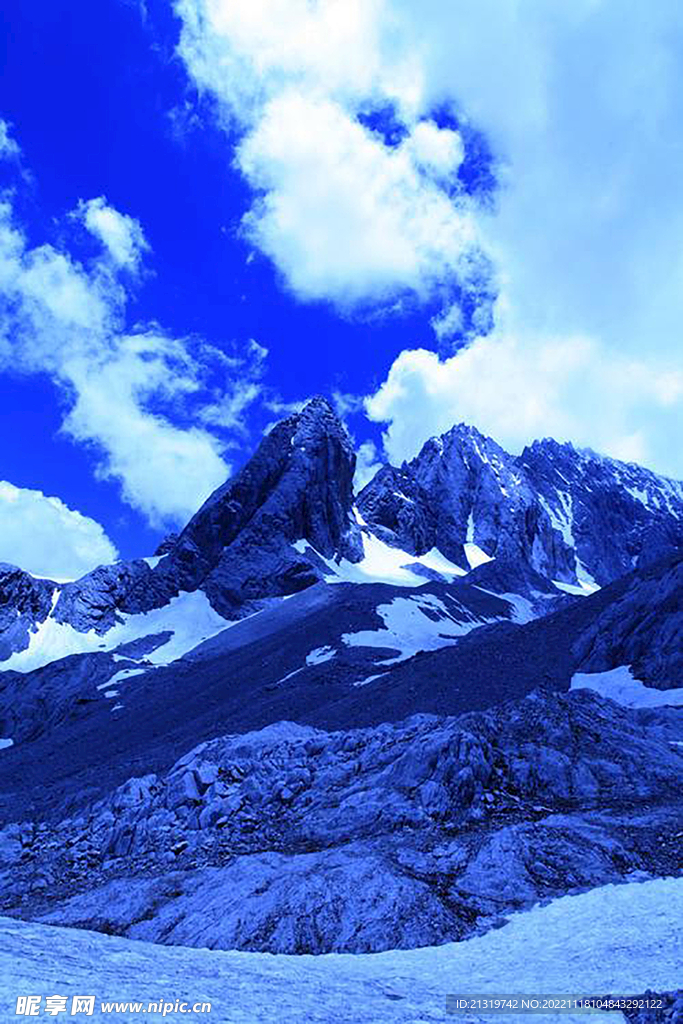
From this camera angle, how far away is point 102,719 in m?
83.0

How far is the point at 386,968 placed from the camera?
16.2 meters

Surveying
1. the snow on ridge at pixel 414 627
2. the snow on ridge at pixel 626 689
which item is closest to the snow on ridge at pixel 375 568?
the snow on ridge at pixel 414 627

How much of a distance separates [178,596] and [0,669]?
123 feet

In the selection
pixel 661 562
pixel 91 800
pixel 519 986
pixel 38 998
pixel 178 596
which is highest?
pixel 178 596

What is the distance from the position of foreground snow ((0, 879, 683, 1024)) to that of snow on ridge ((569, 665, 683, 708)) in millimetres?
28907

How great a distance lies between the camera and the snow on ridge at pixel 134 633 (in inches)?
5167

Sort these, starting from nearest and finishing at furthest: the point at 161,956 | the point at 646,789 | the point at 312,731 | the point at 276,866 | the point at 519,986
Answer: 1. the point at 519,986
2. the point at 161,956
3. the point at 276,866
4. the point at 646,789
5. the point at 312,731

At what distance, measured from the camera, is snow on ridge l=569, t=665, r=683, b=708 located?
154 feet

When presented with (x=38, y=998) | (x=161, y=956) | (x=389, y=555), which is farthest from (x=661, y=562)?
(x=389, y=555)

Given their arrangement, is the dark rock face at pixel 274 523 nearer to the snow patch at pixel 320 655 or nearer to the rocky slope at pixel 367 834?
the snow patch at pixel 320 655

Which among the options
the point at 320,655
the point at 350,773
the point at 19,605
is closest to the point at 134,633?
the point at 19,605

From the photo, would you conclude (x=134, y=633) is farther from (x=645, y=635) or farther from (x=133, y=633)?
(x=645, y=635)

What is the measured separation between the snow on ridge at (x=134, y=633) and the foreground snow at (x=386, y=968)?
111 m

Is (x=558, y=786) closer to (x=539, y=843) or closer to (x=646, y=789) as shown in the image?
(x=646, y=789)
